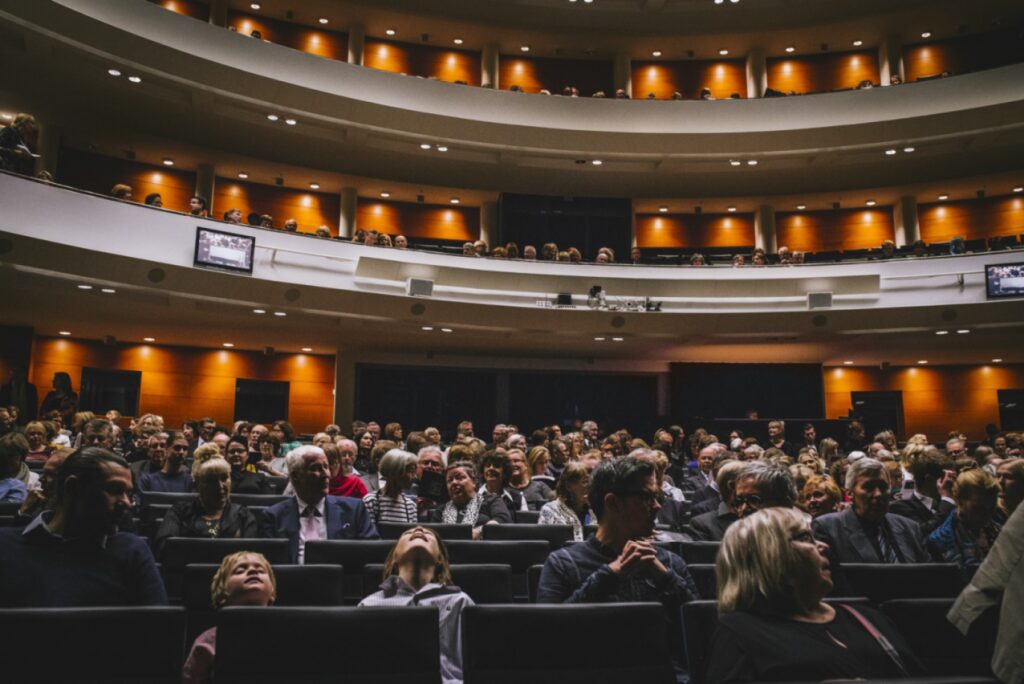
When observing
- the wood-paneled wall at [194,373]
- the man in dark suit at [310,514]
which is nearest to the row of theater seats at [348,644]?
the man in dark suit at [310,514]

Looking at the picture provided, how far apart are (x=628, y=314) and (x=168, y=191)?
995 centimetres

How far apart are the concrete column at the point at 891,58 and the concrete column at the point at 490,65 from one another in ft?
28.7

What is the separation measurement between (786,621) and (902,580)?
1654 millimetres

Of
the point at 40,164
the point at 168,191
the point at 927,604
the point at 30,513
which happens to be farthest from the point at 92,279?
the point at 927,604

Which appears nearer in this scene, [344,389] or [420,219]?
[344,389]

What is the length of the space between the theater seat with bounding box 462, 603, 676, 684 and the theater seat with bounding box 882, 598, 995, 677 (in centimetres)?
97

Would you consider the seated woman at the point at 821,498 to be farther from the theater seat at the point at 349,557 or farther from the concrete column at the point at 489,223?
the concrete column at the point at 489,223

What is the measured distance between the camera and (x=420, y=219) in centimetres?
1823

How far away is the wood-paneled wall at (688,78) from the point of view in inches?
719

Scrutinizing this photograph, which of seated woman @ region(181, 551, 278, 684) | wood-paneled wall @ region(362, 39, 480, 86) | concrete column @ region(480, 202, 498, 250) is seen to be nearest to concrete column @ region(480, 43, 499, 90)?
wood-paneled wall @ region(362, 39, 480, 86)

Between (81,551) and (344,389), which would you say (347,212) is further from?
(81,551)

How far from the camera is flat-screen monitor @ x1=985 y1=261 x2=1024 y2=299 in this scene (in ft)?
42.5

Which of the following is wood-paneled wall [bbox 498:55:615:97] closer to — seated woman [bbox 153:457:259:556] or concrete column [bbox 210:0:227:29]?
concrete column [bbox 210:0:227:29]

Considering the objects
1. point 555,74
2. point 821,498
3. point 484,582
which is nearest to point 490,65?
point 555,74
